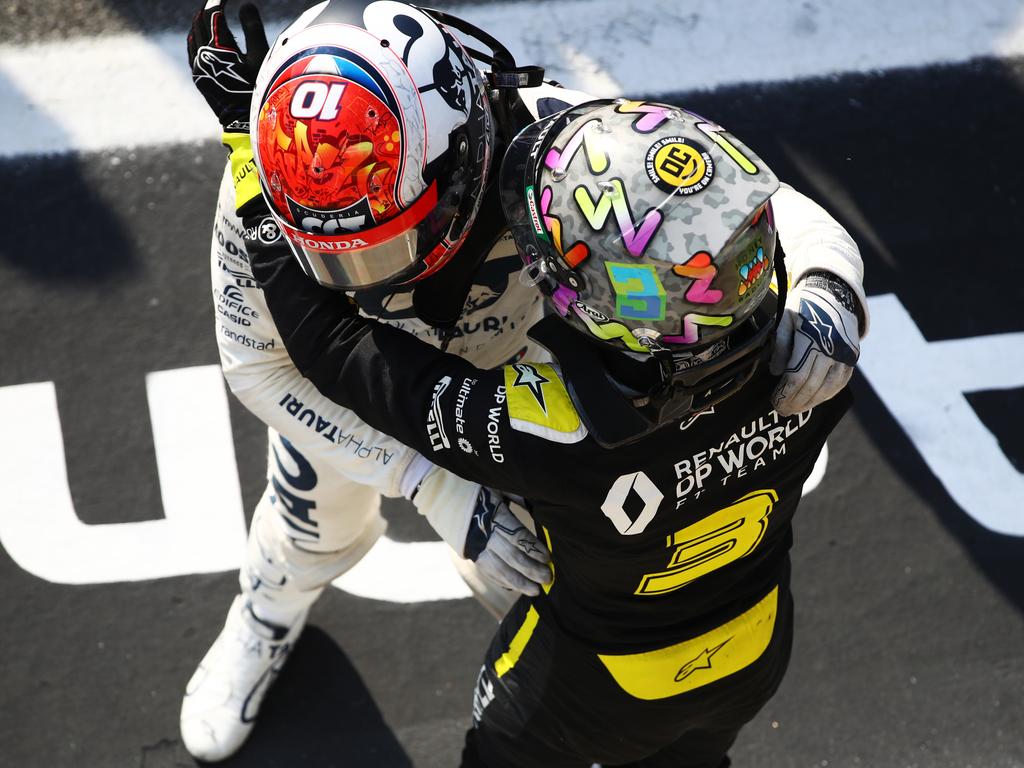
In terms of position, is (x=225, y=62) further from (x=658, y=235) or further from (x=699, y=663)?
(x=699, y=663)

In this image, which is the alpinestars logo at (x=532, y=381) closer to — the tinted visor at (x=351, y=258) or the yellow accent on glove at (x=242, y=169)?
the tinted visor at (x=351, y=258)

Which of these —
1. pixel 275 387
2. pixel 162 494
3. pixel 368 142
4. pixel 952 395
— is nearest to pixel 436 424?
pixel 368 142

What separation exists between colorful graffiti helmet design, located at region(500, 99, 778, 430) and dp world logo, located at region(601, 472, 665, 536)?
0.18 metres

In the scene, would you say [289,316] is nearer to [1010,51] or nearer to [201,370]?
[201,370]

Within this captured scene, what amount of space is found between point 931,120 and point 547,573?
11.6 ft

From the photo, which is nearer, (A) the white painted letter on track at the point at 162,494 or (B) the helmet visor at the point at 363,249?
(B) the helmet visor at the point at 363,249

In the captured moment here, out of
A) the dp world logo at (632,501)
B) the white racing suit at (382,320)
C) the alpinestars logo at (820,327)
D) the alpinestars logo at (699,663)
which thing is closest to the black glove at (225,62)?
the white racing suit at (382,320)

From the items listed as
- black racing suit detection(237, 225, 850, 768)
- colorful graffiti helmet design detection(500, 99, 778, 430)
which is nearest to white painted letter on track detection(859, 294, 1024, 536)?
black racing suit detection(237, 225, 850, 768)

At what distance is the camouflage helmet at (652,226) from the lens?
1849 millimetres

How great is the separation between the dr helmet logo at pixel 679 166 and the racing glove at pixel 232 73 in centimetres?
96

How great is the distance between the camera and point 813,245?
2.46 metres

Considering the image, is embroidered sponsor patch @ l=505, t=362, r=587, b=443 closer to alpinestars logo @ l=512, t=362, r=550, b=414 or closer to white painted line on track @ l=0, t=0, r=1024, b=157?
alpinestars logo @ l=512, t=362, r=550, b=414

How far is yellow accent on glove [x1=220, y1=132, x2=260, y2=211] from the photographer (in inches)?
93.7

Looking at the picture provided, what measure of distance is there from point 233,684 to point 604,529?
1.85 m
